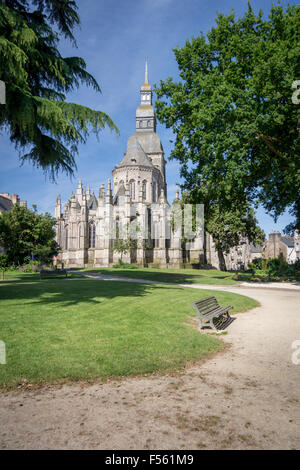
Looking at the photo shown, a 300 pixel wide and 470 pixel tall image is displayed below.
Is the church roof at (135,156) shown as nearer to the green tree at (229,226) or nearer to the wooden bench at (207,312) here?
the green tree at (229,226)

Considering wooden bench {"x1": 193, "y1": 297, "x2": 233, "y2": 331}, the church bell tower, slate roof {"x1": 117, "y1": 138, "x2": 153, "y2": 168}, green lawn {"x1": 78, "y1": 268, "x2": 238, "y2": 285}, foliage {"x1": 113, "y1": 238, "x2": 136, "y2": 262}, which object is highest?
the church bell tower

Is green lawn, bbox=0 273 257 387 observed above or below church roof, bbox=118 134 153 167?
below

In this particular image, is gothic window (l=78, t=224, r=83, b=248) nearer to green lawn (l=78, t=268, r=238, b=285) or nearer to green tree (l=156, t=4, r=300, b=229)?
green lawn (l=78, t=268, r=238, b=285)

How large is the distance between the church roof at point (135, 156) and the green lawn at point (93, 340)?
2084 inches

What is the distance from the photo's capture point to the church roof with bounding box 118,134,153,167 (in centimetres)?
5881

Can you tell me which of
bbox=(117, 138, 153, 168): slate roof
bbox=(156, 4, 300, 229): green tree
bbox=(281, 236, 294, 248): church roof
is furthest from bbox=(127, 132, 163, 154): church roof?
bbox=(156, 4, 300, 229): green tree

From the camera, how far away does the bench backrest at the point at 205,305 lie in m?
7.09

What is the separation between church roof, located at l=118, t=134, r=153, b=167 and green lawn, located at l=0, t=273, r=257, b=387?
5294cm

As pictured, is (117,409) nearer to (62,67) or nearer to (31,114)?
(31,114)

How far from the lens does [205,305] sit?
7680mm

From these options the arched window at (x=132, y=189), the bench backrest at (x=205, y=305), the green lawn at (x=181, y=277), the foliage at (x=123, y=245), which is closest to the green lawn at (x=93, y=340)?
the bench backrest at (x=205, y=305)

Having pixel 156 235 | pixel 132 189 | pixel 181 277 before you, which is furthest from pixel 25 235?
pixel 132 189

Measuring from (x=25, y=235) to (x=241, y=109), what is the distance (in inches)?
962
